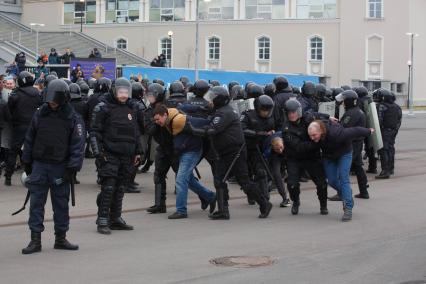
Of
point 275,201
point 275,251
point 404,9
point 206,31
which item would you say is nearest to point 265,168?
point 275,201

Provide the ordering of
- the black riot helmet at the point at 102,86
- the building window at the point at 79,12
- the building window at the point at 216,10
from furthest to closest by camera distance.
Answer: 1. the building window at the point at 79,12
2. the building window at the point at 216,10
3. the black riot helmet at the point at 102,86

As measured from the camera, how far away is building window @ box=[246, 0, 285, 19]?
6016 centimetres

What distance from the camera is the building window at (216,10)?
203 feet

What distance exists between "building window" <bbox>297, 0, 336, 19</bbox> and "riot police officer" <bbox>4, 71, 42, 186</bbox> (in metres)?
47.0

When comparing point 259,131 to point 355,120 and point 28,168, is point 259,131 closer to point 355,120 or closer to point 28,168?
point 355,120

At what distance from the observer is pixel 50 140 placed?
27.7 ft

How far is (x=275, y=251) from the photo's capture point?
8.72 metres

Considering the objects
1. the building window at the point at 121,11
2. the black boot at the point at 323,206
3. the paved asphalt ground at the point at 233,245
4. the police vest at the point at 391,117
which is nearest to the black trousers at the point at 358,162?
the paved asphalt ground at the point at 233,245

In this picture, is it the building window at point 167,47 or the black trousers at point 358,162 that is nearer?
the black trousers at point 358,162

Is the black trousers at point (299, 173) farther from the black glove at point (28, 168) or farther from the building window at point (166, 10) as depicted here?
the building window at point (166, 10)

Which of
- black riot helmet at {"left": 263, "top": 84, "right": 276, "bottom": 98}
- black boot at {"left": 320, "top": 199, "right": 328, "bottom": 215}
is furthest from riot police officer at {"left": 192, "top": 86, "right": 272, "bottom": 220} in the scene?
black riot helmet at {"left": 263, "top": 84, "right": 276, "bottom": 98}

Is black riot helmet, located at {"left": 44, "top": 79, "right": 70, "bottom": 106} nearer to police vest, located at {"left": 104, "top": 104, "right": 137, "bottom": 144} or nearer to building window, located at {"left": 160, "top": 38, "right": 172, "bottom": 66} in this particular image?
police vest, located at {"left": 104, "top": 104, "right": 137, "bottom": 144}

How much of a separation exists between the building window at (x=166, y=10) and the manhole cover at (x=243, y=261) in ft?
185

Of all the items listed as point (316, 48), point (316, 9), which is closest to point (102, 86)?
point (316, 48)
